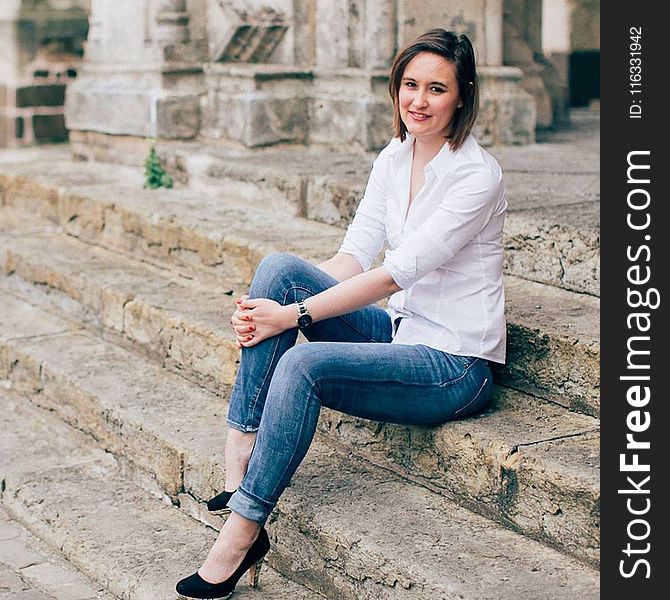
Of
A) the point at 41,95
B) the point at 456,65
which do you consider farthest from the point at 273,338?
the point at 41,95

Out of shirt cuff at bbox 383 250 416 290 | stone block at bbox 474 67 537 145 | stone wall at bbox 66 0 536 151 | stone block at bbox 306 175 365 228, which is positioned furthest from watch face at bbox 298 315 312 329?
stone block at bbox 474 67 537 145

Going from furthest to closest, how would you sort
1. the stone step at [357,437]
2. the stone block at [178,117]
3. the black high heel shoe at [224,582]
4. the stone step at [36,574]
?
1. the stone block at [178,117]
2. the stone step at [36,574]
3. the black high heel shoe at [224,582]
4. the stone step at [357,437]

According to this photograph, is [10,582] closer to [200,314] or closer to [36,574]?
[36,574]

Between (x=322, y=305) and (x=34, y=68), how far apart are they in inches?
252

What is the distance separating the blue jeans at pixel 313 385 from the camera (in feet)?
9.59

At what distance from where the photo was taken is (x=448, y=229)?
3.05m

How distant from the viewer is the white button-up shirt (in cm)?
307

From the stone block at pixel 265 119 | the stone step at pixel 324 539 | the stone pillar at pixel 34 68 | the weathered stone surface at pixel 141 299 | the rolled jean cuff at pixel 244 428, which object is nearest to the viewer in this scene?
the stone step at pixel 324 539

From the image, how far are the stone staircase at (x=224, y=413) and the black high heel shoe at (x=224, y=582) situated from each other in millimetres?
110

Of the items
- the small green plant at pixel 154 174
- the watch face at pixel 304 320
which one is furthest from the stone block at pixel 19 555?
the small green plant at pixel 154 174

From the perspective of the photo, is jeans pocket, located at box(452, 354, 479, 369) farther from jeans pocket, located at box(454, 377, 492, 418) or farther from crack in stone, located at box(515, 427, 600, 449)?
crack in stone, located at box(515, 427, 600, 449)

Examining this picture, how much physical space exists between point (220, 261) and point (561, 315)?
5.23 ft

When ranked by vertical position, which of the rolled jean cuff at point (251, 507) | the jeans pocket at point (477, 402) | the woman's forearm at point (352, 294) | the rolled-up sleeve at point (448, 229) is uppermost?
the rolled-up sleeve at point (448, 229)

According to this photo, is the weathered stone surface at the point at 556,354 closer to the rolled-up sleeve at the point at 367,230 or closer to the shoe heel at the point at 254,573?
the rolled-up sleeve at the point at 367,230
